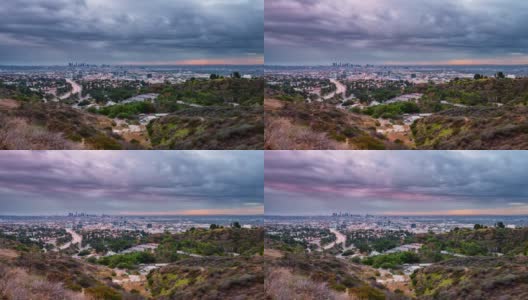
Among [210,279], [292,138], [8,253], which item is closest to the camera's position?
[292,138]

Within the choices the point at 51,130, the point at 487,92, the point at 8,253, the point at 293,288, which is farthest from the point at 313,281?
the point at 8,253

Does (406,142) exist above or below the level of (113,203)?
above

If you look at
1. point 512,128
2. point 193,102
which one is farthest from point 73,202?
point 512,128

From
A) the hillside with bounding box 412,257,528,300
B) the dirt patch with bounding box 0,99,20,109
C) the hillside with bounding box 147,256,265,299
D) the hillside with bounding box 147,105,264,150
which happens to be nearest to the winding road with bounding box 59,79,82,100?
the dirt patch with bounding box 0,99,20,109

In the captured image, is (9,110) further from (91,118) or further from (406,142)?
(406,142)

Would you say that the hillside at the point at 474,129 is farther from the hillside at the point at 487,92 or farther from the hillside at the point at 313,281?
the hillside at the point at 313,281

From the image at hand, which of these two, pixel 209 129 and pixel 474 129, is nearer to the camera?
pixel 474 129

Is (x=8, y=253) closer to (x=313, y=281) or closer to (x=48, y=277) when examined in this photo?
(x=48, y=277)
